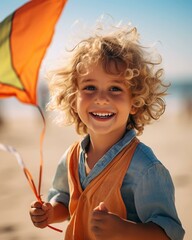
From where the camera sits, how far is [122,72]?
8.09ft

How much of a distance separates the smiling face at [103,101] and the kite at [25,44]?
47cm

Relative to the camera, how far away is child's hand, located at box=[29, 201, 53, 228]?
245 cm

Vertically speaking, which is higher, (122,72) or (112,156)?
(122,72)

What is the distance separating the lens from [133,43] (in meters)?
2.63

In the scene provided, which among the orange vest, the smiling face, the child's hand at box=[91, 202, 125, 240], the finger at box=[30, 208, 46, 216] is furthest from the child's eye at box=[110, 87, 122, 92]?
the finger at box=[30, 208, 46, 216]

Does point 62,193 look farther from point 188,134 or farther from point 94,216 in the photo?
point 188,134

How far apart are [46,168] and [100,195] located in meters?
3.86

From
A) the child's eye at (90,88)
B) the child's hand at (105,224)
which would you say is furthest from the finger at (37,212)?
the child's eye at (90,88)

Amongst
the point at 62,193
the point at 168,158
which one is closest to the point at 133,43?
the point at 62,193

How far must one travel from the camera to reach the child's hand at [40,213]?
8.05 ft

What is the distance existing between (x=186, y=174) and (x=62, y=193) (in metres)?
2.97

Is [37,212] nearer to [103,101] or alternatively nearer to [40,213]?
[40,213]

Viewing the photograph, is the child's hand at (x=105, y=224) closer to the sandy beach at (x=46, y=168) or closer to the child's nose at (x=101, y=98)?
the child's nose at (x=101, y=98)

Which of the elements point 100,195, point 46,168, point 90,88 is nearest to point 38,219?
point 100,195
